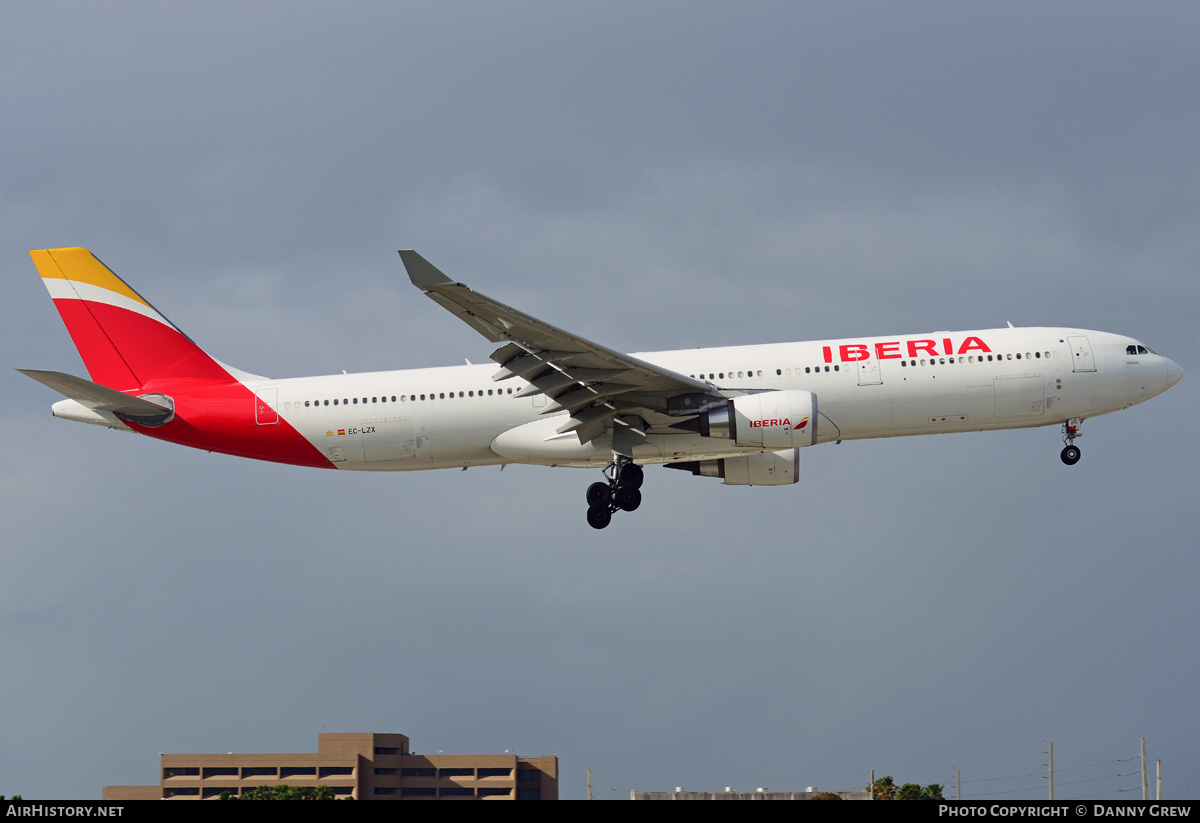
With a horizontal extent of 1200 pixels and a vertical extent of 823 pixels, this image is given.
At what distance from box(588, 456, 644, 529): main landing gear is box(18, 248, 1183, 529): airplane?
4 centimetres

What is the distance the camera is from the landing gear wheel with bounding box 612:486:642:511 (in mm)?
37531

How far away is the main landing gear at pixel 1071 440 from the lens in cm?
3800

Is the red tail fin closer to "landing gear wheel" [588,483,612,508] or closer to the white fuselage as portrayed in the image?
the white fuselage

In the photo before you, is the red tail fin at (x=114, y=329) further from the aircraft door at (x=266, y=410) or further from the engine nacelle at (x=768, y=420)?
the engine nacelle at (x=768, y=420)

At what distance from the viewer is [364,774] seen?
92.8m

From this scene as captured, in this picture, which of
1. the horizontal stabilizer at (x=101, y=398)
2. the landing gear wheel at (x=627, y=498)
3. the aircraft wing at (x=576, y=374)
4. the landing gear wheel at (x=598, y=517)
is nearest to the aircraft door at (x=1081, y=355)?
the aircraft wing at (x=576, y=374)

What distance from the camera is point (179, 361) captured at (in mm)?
39031

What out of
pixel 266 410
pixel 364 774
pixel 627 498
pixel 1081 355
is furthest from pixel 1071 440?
pixel 364 774

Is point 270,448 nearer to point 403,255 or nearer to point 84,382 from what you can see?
point 84,382

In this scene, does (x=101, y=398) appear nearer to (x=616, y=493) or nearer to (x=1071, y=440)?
(x=616, y=493)

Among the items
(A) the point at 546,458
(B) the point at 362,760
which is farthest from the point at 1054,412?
(B) the point at 362,760
